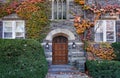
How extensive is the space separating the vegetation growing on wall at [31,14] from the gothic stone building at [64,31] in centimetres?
37

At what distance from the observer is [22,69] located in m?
11.4

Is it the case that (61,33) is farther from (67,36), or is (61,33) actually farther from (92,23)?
(92,23)

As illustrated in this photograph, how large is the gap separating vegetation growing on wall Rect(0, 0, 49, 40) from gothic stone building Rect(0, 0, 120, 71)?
37 centimetres

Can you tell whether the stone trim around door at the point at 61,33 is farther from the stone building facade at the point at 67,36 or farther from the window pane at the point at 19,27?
the window pane at the point at 19,27

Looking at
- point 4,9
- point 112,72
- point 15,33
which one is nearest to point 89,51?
point 112,72

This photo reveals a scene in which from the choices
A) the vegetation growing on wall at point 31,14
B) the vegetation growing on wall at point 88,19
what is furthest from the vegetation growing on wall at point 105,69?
the vegetation growing on wall at point 31,14

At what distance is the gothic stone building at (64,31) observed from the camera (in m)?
16.1

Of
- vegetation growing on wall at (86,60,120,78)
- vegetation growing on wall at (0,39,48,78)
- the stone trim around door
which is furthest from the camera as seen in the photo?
the stone trim around door

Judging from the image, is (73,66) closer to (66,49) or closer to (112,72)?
(66,49)

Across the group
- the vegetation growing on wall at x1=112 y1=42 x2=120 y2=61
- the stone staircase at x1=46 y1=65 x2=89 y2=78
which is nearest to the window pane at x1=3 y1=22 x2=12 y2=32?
the stone staircase at x1=46 y1=65 x2=89 y2=78

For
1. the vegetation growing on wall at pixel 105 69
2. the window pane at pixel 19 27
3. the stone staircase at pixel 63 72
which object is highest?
the window pane at pixel 19 27

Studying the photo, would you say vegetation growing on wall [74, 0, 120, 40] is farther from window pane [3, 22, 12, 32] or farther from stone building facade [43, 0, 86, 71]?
window pane [3, 22, 12, 32]

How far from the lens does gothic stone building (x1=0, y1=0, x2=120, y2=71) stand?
16.1 m

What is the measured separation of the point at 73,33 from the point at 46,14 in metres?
2.17
